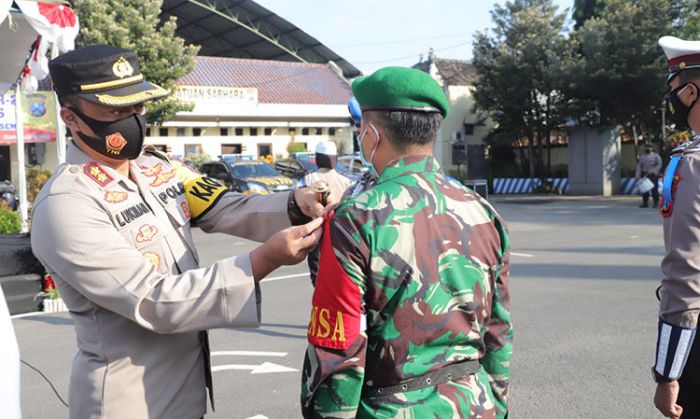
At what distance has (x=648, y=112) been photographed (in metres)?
23.0

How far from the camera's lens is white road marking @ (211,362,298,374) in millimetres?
5344

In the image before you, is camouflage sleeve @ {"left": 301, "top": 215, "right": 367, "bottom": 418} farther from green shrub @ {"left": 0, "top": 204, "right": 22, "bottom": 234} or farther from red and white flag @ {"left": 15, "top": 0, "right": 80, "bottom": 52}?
green shrub @ {"left": 0, "top": 204, "right": 22, "bottom": 234}

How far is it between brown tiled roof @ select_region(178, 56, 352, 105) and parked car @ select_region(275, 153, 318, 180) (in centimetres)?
1087

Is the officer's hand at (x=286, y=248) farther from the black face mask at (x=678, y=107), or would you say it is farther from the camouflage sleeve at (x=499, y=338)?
the black face mask at (x=678, y=107)

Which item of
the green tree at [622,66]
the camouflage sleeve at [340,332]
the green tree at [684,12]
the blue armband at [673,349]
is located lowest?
the blue armband at [673,349]

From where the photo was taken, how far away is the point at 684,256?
7.25ft

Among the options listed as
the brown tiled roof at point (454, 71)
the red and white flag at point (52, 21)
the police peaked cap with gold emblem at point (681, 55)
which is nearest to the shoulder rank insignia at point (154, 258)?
the police peaked cap with gold emblem at point (681, 55)

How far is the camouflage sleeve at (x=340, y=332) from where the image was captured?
1.70 m

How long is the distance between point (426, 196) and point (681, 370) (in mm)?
1194

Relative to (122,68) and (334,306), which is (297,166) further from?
(334,306)

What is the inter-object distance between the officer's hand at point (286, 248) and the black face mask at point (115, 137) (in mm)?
667

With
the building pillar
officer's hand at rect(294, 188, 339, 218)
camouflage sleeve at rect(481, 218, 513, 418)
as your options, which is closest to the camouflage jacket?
camouflage sleeve at rect(481, 218, 513, 418)

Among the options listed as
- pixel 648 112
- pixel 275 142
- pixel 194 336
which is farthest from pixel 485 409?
pixel 275 142

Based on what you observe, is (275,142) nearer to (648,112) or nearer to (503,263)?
(648,112)
